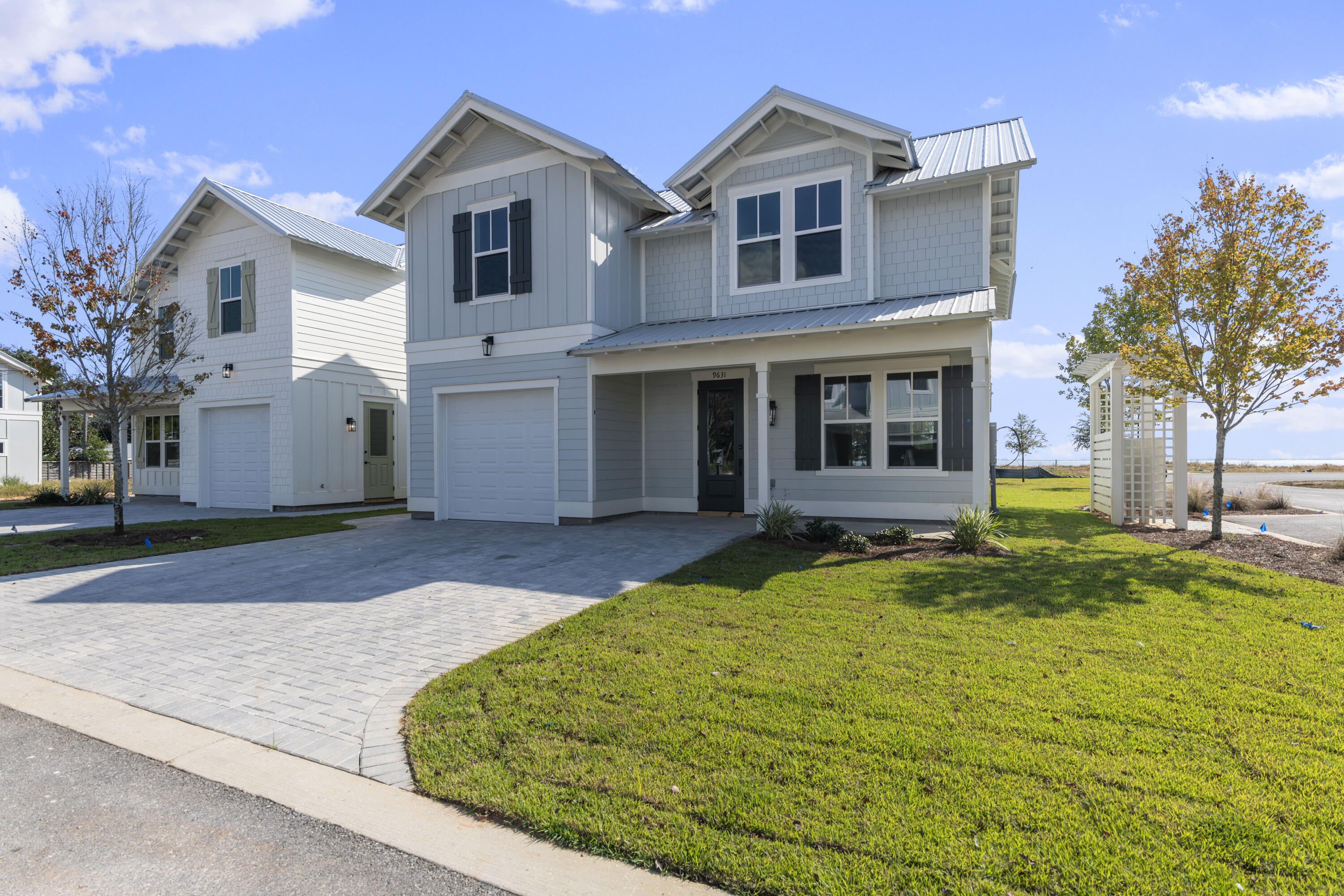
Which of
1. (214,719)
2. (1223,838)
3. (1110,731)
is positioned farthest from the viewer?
(214,719)

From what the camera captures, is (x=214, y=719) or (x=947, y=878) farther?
(x=214, y=719)

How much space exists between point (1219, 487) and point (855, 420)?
5.19 metres

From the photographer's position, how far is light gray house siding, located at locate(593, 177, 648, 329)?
474 inches

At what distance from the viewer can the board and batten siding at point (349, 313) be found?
51.5 ft

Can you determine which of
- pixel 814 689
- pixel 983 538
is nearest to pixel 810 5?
pixel 983 538

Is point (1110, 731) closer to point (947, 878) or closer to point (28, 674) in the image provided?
point (947, 878)

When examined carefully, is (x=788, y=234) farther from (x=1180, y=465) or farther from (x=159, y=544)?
(x=159, y=544)

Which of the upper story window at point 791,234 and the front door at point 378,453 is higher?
the upper story window at point 791,234

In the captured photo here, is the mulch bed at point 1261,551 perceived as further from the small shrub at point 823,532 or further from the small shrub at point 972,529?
the small shrub at point 823,532

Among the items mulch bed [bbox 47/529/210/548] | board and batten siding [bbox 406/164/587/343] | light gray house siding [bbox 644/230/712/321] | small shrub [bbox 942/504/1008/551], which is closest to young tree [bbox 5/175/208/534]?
mulch bed [bbox 47/529/210/548]

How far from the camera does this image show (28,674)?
4.82 metres

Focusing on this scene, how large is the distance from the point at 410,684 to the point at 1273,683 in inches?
205

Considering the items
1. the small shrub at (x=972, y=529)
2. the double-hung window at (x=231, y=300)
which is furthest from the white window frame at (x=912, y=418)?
the double-hung window at (x=231, y=300)

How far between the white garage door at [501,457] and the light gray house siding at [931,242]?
6258 mm
